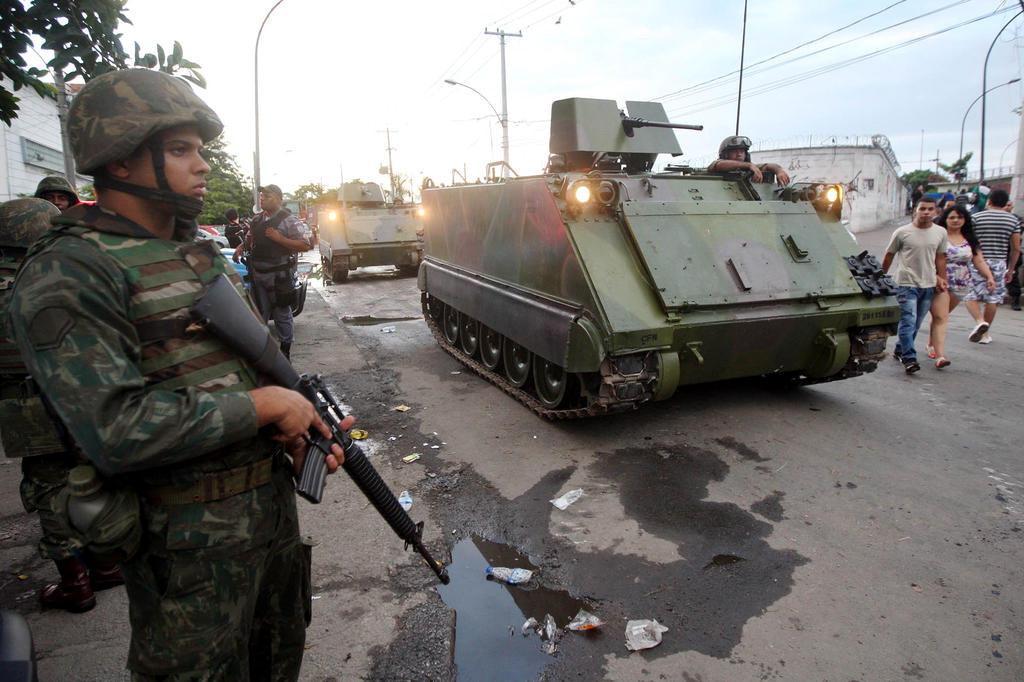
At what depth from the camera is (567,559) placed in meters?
3.29

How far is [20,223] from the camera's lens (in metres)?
2.86

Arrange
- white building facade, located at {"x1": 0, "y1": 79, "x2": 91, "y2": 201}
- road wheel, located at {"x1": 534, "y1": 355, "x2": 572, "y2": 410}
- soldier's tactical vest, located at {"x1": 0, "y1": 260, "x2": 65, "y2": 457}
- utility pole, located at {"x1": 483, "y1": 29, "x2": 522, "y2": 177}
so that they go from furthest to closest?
utility pole, located at {"x1": 483, "y1": 29, "x2": 522, "y2": 177} < white building facade, located at {"x1": 0, "y1": 79, "x2": 91, "y2": 201} < road wheel, located at {"x1": 534, "y1": 355, "x2": 572, "y2": 410} < soldier's tactical vest, located at {"x1": 0, "y1": 260, "x2": 65, "y2": 457}

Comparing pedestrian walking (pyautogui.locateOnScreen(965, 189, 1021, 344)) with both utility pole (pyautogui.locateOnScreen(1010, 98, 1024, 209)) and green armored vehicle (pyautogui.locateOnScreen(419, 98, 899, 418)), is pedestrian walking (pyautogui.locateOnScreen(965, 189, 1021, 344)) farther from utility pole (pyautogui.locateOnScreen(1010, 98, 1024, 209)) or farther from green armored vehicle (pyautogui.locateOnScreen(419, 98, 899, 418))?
utility pole (pyautogui.locateOnScreen(1010, 98, 1024, 209))

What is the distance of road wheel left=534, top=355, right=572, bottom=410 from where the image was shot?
511 centimetres

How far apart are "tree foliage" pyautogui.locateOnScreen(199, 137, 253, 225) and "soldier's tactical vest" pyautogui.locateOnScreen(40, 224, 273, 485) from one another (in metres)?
29.1

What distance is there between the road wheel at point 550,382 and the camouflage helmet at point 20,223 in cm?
331

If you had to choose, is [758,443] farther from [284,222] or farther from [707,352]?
[284,222]

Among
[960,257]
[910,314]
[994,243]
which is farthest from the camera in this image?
[994,243]

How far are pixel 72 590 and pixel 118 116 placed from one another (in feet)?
7.46

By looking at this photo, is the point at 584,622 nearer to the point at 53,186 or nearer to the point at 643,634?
the point at 643,634

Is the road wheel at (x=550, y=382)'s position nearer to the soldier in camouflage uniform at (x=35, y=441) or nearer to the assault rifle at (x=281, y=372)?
the soldier in camouflage uniform at (x=35, y=441)

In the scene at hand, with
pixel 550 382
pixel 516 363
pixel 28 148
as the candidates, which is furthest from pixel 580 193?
pixel 28 148

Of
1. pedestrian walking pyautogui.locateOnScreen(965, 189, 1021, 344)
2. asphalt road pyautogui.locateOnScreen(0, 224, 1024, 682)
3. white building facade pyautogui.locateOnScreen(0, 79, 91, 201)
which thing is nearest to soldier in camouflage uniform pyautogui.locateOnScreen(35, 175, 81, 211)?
asphalt road pyautogui.locateOnScreen(0, 224, 1024, 682)

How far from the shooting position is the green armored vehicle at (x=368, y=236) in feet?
48.4
